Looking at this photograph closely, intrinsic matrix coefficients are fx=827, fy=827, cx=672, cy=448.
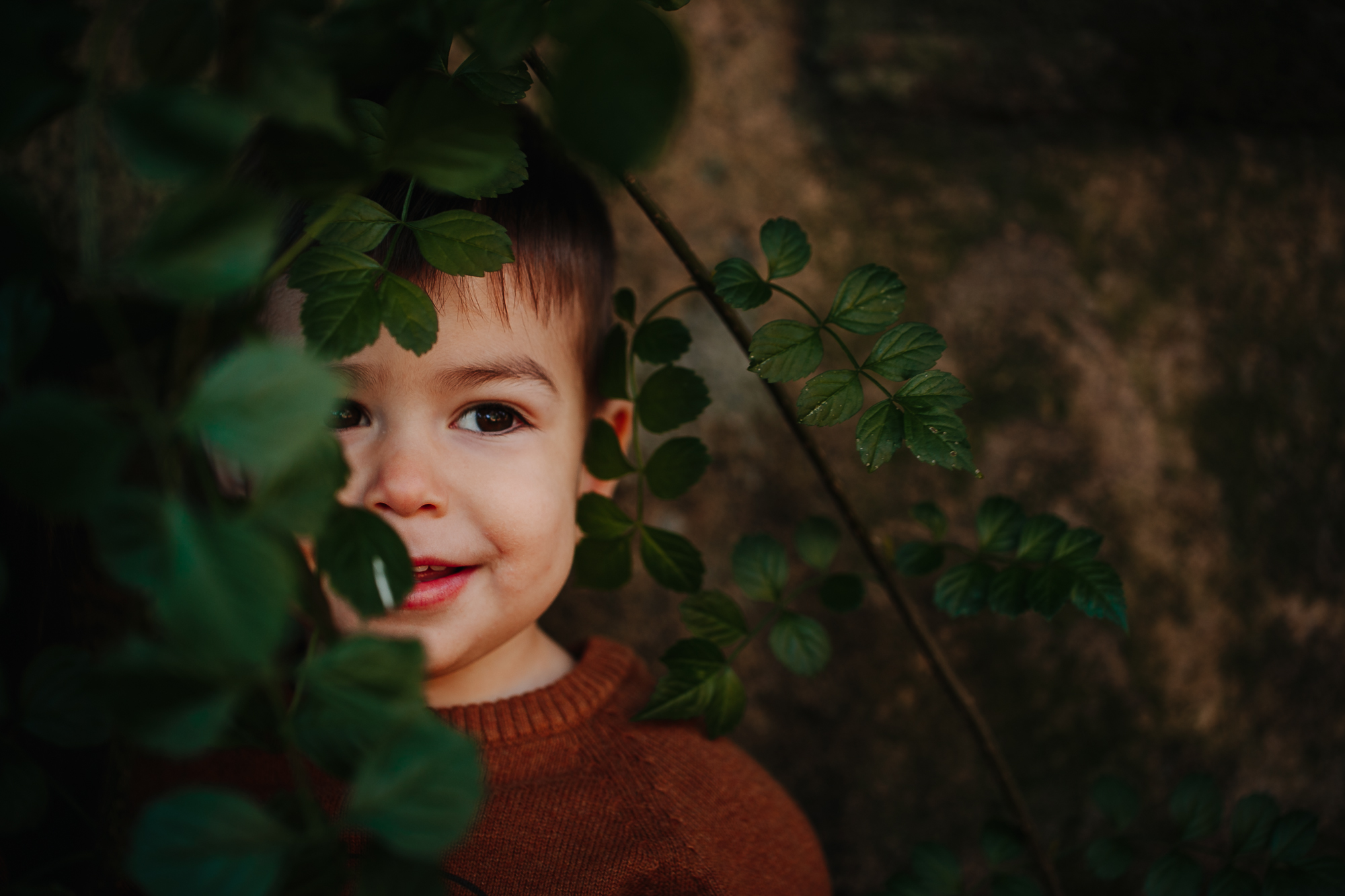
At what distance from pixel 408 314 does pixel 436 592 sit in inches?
13.8

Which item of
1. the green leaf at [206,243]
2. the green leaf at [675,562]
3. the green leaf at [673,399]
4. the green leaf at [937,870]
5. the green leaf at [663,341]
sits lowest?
the green leaf at [937,870]

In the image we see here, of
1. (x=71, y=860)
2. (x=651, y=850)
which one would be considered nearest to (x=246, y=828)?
(x=71, y=860)

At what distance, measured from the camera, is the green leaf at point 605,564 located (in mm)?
784

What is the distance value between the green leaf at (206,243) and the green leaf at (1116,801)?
0.84 meters

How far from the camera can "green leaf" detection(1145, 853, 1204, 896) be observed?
66 centimetres

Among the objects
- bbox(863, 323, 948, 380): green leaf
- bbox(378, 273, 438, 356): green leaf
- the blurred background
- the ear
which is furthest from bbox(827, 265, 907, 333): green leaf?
the blurred background

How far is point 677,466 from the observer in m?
0.76

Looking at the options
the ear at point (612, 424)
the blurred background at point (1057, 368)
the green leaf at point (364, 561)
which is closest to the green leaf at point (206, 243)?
the green leaf at point (364, 561)

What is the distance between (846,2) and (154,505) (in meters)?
1.23

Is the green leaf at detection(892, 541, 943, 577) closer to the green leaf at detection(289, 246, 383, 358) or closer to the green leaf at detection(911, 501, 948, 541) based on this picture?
the green leaf at detection(911, 501, 948, 541)

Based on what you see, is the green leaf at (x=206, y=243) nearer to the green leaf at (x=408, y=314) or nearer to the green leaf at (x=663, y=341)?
the green leaf at (x=408, y=314)

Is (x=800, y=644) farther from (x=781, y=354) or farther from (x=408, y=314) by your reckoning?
(x=408, y=314)

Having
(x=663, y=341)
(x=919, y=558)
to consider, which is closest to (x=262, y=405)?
(x=663, y=341)

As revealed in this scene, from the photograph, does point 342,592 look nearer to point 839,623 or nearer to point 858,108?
point 839,623
